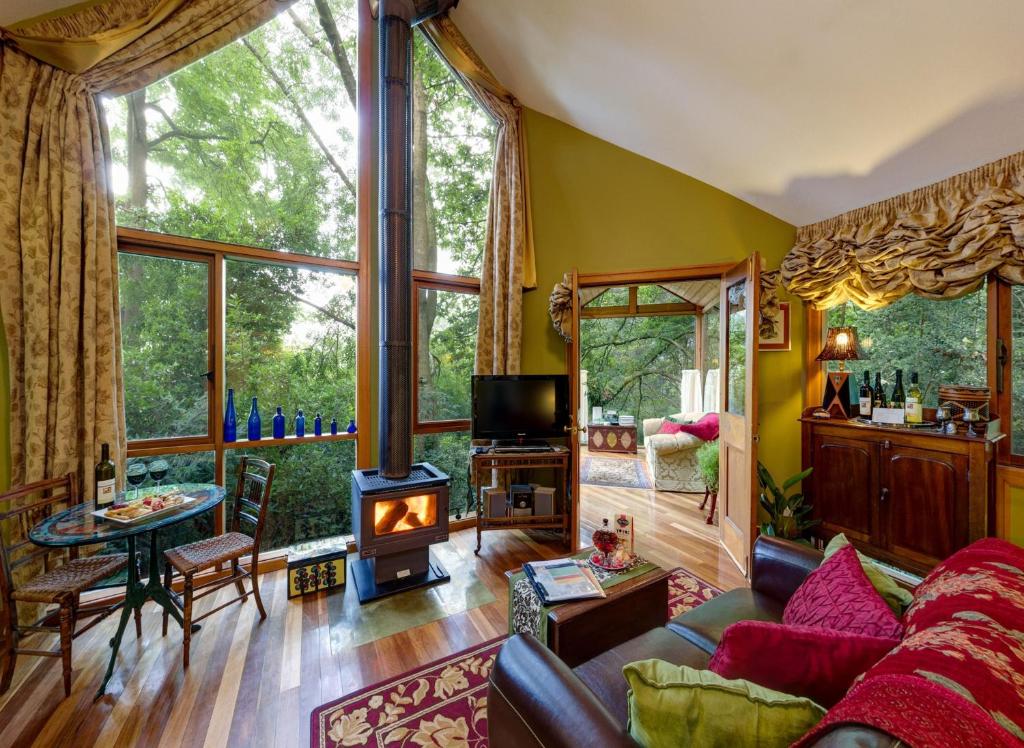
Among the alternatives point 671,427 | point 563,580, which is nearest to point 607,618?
point 563,580

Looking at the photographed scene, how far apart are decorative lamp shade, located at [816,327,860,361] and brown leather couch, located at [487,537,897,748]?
1.86m

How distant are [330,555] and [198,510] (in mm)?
861

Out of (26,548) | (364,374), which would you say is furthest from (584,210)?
(26,548)

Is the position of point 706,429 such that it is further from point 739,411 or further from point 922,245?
point 922,245

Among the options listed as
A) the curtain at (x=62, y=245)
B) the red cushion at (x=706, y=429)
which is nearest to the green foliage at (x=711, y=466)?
the red cushion at (x=706, y=429)

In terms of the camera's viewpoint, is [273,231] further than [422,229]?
No

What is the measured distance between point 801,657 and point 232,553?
2.52 m

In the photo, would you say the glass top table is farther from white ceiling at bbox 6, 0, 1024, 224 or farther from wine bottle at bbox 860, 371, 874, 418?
wine bottle at bbox 860, 371, 874, 418

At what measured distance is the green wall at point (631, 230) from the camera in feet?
10.7

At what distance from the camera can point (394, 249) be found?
2.62m

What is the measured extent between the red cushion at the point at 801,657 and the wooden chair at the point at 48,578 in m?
2.63

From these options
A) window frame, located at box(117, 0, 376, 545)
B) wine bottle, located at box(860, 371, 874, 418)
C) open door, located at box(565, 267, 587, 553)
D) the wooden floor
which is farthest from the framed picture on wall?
window frame, located at box(117, 0, 376, 545)

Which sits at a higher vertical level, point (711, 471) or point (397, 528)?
point (711, 471)

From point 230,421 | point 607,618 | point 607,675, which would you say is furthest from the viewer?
point 230,421
